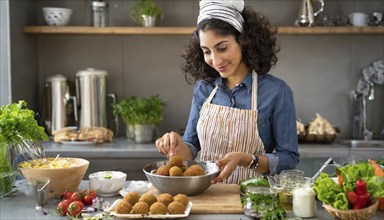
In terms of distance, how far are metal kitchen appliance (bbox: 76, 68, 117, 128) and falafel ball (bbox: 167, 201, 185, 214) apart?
2489 millimetres

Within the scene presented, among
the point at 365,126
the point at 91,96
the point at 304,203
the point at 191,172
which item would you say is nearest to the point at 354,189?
the point at 304,203

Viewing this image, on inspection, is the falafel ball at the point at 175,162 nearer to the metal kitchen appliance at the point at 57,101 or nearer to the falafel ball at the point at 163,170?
the falafel ball at the point at 163,170

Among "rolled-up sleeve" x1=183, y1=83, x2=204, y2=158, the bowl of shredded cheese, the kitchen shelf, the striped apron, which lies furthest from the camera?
the kitchen shelf

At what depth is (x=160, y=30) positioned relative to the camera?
4.16 metres

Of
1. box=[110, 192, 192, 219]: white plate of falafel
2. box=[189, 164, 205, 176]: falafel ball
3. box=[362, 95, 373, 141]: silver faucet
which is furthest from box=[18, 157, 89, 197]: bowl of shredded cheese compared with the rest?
box=[362, 95, 373, 141]: silver faucet

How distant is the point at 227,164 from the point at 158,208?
0.45 m

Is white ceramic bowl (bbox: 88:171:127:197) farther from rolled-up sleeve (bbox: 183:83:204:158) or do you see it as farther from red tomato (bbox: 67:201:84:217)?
rolled-up sleeve (bbox: 183:83:204:158)

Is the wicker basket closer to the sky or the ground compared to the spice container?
closer to the ground

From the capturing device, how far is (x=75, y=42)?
179 inches

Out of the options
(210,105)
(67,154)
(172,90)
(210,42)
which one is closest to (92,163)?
(67,154)

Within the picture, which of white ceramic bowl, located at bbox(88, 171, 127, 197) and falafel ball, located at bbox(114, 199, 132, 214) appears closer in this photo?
falafel ball, located at bbox(114, 199, 132, 214)

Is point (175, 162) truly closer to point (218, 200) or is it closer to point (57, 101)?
point (218, 200)

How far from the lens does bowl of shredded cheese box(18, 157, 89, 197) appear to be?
7.45 ft

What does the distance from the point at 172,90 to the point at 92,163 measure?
100 centimetres
